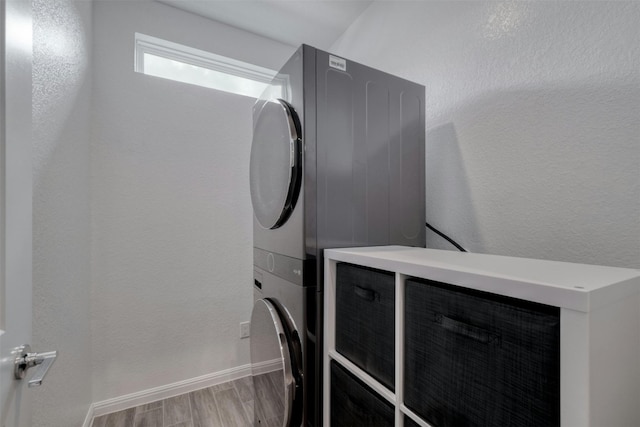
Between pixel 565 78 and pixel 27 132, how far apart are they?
170 centimetres

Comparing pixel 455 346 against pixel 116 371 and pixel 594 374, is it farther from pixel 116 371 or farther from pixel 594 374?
pixel 116 371

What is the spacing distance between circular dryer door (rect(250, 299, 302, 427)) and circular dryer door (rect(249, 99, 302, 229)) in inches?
16.1

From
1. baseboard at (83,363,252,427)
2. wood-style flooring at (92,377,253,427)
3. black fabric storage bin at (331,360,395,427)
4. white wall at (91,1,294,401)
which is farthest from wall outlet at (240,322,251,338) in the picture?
black fabric storage bin at (331,360,395,427)

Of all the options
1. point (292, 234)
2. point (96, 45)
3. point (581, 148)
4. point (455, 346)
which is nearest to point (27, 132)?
point (292, 234)

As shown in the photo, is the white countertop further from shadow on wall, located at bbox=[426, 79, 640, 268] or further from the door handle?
the door handle

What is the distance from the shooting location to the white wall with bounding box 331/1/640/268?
931 millimetres

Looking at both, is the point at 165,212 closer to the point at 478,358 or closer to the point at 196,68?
the point at 196,68

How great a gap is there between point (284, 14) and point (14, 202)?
6.93ft

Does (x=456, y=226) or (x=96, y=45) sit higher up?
(x=96, y=45)

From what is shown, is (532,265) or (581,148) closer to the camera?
(532,265)

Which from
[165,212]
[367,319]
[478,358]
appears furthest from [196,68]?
[478,358]

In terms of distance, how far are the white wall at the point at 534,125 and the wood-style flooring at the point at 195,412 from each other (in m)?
1.62

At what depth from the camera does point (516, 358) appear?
0.53 metres

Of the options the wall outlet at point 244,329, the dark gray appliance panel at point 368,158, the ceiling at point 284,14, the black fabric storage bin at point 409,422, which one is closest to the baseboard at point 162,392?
the wall outlet at point 244,329
